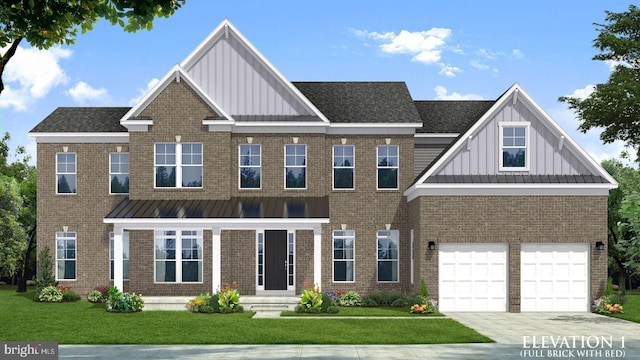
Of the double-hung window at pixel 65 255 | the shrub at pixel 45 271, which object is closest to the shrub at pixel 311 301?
the double-hung window at pixel 65 255

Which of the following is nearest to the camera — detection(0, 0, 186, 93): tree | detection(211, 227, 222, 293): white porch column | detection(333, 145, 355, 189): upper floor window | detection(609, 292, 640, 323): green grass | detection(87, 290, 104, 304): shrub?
detection(0, 0, 186, 93): tree

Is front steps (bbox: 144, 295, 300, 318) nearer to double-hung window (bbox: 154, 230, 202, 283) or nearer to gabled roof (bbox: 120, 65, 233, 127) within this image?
double-hung window (bbox: 154, 230, 202, 283)

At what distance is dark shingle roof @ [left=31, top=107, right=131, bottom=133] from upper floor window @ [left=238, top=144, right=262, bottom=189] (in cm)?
549

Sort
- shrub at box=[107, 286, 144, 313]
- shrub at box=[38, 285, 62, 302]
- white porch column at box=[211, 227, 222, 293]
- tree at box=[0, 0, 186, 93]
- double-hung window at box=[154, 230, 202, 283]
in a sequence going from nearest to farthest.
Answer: tree at box=[0, 0, 186, 93]
shrub at box=[107, 286, 144, 313]
white porch column at box=[211, 227, 222, 293]
double-hung window at box=[154, 230, 202, 283]
shrub at box=[38, 285, 62, 302]

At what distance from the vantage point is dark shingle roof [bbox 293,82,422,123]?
34469 mm

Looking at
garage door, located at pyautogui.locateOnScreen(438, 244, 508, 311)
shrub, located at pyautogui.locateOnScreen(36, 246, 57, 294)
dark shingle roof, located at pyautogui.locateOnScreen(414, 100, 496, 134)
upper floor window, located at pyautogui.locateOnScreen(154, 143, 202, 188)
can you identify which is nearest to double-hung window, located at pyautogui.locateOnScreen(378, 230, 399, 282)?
garage door, located at pyautogui.locateOnScreen(438, 244, 508, 311)

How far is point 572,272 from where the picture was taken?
29.1m

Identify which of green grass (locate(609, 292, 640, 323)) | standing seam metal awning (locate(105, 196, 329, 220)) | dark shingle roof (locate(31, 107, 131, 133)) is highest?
dark shingle roof (locate(31, 107, 131, 133))

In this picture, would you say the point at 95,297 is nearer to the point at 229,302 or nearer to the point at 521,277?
the point at 229,302

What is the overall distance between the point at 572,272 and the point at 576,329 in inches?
261

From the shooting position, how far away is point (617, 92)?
1797 inches

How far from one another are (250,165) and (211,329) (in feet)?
40.4

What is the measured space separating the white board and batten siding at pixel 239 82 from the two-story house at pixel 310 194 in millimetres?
62

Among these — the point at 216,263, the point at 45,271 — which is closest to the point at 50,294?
the point at 45,271
